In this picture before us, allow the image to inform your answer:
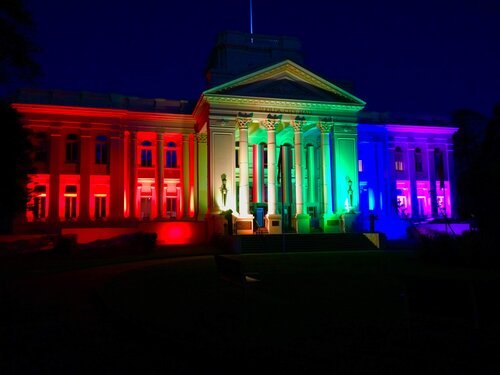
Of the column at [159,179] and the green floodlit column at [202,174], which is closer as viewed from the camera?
the green floodlit column at [202,174]

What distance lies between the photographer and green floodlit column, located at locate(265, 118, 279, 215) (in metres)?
33.5

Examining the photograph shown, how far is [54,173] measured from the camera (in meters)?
36.4

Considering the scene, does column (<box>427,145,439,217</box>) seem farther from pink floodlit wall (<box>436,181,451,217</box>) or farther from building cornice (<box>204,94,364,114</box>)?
building cornice (<box>204,94,364,114</box>)

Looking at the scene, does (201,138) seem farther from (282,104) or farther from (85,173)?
(85,173)

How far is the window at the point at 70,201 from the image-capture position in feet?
121

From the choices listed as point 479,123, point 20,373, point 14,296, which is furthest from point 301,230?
point 479,123

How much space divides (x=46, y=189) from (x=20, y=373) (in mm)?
33810

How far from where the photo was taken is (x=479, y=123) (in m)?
58.0

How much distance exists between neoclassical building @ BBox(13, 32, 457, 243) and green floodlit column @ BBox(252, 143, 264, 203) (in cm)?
17

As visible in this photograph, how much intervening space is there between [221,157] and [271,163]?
3.91m

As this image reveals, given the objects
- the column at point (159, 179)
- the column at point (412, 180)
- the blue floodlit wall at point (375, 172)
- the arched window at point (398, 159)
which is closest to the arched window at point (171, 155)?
the column at point (159, 179)

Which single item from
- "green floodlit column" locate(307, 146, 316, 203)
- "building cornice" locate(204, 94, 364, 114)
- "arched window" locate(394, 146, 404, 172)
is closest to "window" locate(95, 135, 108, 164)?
"building cornice" locate(204, 94, 364, 114)

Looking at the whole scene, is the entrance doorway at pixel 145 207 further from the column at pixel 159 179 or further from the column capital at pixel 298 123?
the column capital at pixel 298 123

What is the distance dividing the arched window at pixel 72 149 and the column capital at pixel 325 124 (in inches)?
805
